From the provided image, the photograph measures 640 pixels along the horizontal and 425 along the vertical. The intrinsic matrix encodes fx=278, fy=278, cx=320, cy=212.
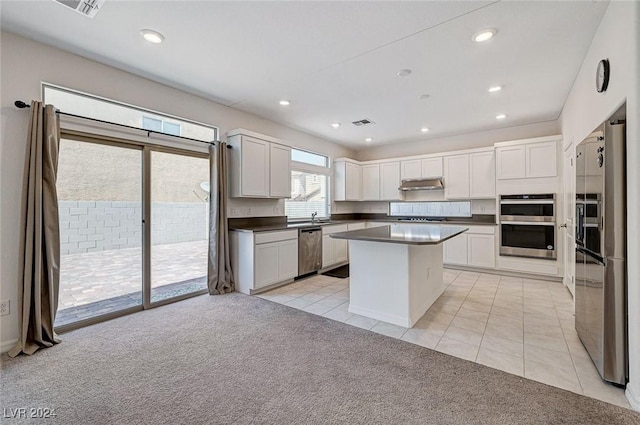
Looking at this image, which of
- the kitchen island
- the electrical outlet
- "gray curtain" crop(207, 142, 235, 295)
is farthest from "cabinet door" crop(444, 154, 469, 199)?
the electrical outlet

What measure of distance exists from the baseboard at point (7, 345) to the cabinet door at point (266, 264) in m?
2.30

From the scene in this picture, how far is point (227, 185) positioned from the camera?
4125 mm

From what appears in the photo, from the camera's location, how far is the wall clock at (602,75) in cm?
216

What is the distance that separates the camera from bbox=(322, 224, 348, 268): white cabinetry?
5.23 metres

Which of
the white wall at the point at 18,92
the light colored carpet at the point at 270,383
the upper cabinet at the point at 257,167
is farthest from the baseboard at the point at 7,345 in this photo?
the upper cabinet at the point at 257,167

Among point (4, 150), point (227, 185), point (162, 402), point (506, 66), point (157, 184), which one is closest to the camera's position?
point (162, 402)

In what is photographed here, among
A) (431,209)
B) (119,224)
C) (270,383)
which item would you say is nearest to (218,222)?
(119,224)

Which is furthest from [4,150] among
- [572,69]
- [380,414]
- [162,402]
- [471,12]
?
[572,69]

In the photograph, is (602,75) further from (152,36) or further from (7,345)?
(7,345)

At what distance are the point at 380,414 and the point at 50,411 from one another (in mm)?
2002

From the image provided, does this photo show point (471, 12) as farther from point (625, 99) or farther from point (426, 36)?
point (625, 99)

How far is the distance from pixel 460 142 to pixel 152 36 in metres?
5.59

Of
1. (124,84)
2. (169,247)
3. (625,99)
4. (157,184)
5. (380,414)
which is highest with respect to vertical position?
(124,84)

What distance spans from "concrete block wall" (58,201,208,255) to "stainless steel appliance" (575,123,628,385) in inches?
166
